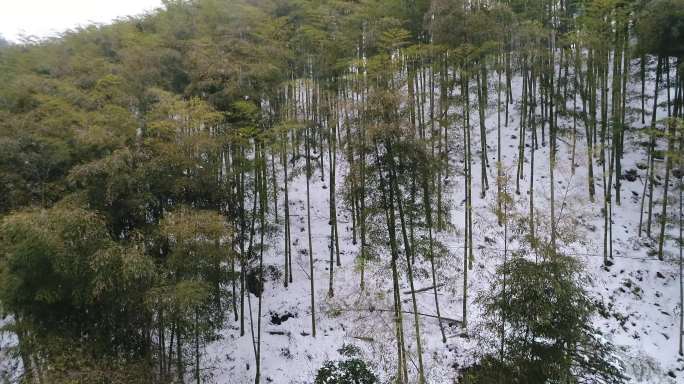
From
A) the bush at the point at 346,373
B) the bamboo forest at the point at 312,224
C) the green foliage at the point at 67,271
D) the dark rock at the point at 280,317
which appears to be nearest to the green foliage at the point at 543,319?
the bamboo forest at the point at 312,224

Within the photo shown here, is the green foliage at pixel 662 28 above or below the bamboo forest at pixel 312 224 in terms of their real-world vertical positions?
above

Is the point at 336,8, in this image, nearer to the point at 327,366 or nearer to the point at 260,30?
the point at 260,30

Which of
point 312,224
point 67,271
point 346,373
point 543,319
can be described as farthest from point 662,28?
point 67,271

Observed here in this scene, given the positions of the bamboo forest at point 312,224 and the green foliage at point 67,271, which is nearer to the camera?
the green foliage at point 67,271

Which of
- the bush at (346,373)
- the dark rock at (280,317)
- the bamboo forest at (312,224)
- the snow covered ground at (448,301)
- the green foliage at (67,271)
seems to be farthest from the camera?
the dark rock at (280,317)

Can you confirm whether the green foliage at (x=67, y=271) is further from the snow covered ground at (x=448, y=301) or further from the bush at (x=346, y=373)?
the bush at (x=346, y=373)
